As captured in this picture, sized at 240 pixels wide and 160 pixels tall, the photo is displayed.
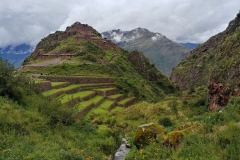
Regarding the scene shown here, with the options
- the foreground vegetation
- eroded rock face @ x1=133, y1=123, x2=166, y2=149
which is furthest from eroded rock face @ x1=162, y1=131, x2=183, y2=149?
eroded rock face @ x1=133, y1=123, x2=166, y2=149

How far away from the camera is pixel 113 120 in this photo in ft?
108

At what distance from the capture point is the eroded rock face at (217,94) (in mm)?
30250

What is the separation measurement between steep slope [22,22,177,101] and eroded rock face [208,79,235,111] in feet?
74.6

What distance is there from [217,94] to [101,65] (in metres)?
40.1

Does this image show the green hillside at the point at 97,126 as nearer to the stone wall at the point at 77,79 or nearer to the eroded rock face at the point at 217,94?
the stone wall at the point at 77,79

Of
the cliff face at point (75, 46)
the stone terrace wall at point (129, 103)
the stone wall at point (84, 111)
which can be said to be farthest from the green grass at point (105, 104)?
the cliff face at point (75, 46)

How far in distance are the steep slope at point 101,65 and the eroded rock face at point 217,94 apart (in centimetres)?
2275

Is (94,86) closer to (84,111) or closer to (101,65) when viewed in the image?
(84,111)

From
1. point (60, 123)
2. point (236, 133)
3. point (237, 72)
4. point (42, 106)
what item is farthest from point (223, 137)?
point (237, 72)

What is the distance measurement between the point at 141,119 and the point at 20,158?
2660cm

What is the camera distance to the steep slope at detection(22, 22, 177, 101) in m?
58.2

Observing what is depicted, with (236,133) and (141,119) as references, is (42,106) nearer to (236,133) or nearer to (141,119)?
(236,133)

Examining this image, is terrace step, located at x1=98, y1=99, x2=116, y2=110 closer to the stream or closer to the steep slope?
the steep slope

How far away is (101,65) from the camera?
222 feet
